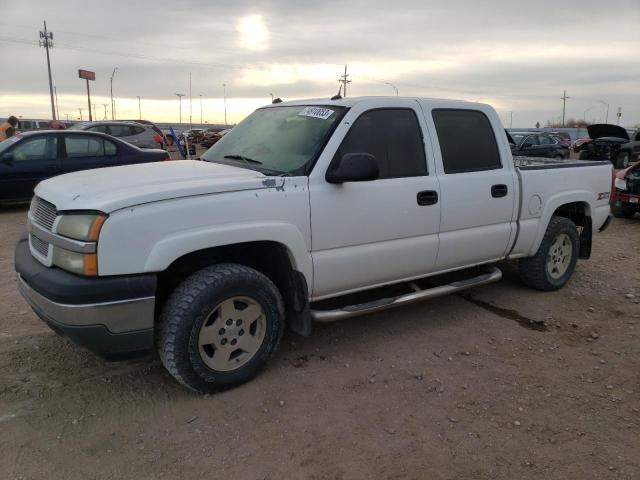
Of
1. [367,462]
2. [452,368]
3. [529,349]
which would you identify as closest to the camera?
[367,462]

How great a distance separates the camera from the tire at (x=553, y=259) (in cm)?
517

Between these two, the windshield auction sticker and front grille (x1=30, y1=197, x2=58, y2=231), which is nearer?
front grille (x1=30, y1=197, x2=58, y2=231)

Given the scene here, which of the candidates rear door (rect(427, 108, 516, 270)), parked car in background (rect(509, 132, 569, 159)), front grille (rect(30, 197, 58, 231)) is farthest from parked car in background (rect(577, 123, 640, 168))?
front grille (rect(30, 197, 58, 231))

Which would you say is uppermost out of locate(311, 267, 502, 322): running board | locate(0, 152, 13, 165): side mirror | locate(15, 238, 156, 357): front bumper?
locate(0, 152, 13, 165): side mirror

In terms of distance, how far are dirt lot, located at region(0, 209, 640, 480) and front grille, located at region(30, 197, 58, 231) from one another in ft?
3.49

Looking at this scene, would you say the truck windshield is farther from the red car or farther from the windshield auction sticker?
the red car

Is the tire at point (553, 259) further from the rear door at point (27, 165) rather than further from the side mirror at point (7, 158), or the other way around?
the side mirror at point (7, 158)

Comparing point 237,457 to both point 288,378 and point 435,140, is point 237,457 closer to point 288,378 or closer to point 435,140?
point 288,378

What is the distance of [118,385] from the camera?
344 cm

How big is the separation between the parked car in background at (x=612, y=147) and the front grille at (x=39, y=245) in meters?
18.0

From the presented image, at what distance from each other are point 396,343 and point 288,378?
1005 millimetres

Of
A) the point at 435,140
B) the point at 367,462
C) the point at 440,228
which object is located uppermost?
the point at 435,140

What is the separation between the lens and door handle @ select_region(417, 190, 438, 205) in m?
3.93

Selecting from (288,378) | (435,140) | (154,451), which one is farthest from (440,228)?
(154,451)
